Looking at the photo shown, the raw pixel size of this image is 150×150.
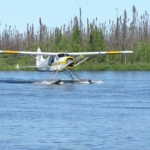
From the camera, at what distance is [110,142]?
16750mm

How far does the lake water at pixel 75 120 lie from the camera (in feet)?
54.7

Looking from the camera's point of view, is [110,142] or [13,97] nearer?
[110,142]

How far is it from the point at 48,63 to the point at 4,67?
3043 centimetres

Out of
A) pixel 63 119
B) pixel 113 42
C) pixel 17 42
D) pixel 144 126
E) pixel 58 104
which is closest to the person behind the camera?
pixel 144 126

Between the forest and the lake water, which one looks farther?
the forest

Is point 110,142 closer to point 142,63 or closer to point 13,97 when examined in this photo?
point 13,97

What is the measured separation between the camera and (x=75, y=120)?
2072 cm

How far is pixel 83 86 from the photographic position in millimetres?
37625

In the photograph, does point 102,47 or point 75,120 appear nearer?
point 75,120

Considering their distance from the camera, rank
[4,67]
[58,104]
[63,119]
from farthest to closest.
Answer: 1. [4,67]
2. [58,104]
3. [63,119]

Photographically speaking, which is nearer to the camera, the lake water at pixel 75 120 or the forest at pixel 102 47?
the lake water at pixel 75 120

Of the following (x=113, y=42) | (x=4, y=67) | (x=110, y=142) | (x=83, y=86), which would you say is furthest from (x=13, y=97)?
(x=113, y=42)

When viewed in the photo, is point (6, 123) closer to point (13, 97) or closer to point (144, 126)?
point (144, 126)

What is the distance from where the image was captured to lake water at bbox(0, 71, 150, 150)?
1669 cm
